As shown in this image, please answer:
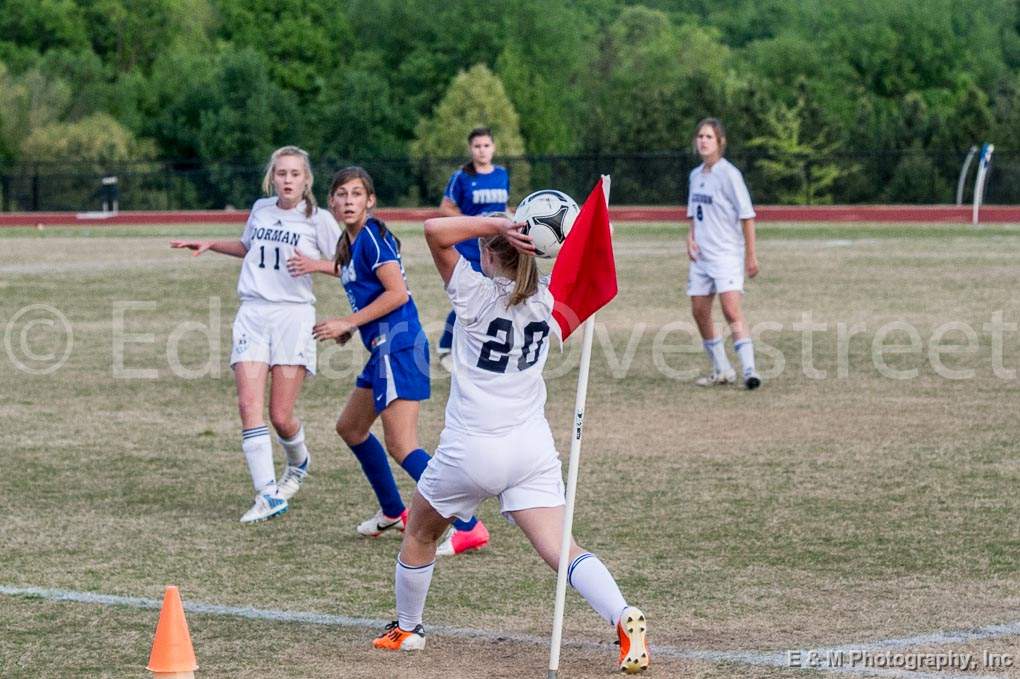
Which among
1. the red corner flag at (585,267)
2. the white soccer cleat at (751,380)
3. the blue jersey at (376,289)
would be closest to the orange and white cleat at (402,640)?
the red corner flag at (585,267)

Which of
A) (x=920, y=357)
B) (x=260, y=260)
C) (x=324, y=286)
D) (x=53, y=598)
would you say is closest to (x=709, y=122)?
(x=920, y=357)

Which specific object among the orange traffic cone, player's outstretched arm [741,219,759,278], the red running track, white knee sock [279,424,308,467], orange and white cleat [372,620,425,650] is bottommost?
the red running track

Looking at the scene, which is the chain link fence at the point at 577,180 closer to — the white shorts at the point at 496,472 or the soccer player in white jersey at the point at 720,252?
the soccer player in white jersey at the point at 720,252

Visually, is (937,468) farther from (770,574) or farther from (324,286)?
(324,286)

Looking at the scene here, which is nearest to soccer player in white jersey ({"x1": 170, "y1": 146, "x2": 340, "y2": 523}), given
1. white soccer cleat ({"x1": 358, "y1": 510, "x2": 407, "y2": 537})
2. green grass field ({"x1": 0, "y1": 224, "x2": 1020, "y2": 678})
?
green grass field ({"x1": 0, "y1": 224, "x2": 1020, "y2": 678})

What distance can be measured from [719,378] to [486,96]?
55526 mm

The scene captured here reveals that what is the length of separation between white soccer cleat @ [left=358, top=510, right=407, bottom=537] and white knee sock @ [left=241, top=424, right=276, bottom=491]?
826 millimetres

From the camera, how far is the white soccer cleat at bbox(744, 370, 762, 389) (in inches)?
526

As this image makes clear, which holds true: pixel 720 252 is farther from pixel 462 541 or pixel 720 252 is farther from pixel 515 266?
pixel 515 266

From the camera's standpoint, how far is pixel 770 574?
7.38 meters

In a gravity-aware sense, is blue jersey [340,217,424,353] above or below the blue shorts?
above

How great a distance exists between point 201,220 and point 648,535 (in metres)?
43.8

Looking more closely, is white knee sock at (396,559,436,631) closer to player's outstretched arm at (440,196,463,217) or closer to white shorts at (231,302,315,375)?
white shorts at (231,302,315,375)

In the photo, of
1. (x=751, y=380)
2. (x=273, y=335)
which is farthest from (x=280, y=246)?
(x=751, y=380)
